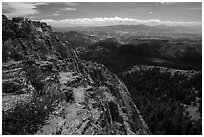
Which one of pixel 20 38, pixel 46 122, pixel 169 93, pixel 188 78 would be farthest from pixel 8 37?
pixel 188 78

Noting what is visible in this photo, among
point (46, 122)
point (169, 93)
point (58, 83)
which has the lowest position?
point (169, 93)

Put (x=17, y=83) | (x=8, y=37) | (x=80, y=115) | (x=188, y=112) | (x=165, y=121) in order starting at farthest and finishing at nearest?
(x=188, y=112) < (x=165, y=121) < (x=8, y=37) < (x=17, y=83) < (x=80, y=115)

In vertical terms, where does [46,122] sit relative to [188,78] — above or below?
above

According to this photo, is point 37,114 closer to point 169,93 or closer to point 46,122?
point 46,122

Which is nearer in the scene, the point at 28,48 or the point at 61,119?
the point at 61,119

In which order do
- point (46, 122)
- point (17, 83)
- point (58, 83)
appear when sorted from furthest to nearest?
point (58, 83) → point (17, 83) → point (46, 122)

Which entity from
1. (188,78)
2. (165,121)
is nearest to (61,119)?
(165,121)

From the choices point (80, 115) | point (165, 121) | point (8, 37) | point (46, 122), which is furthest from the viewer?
point (165, 121)

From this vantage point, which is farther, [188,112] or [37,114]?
[188,112]

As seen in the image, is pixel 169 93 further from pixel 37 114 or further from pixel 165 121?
pixel 37 114
